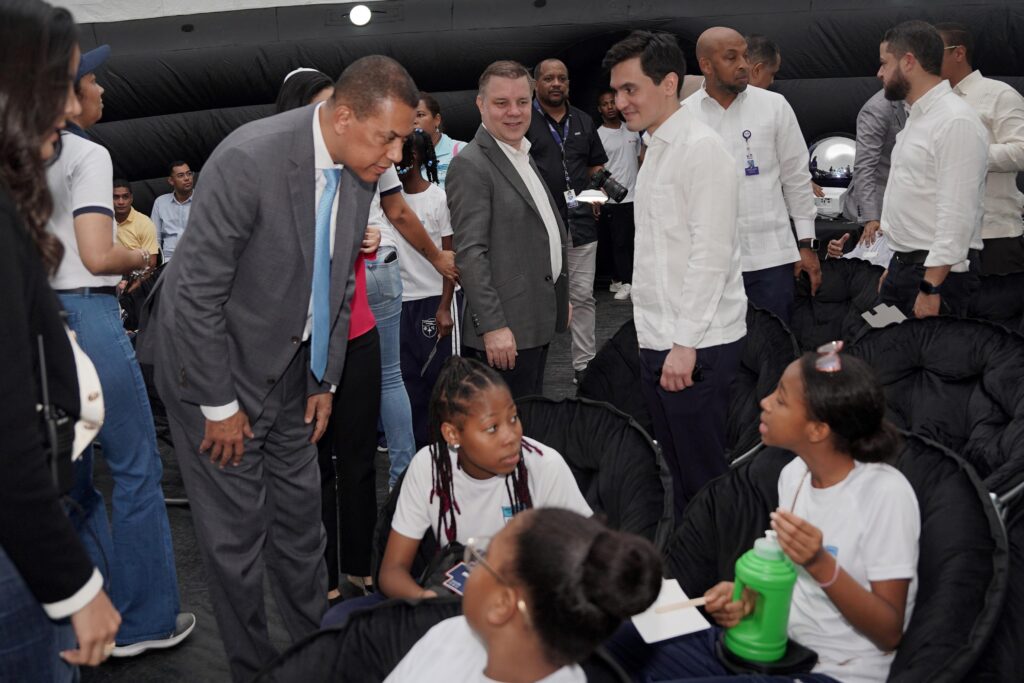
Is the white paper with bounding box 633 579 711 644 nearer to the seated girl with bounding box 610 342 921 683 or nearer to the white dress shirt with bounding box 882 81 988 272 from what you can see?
the seated girl with bounding box 610 342 921 683

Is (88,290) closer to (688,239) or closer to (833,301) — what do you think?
(688,239)

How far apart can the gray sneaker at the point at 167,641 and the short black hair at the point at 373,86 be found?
1558 millimetres

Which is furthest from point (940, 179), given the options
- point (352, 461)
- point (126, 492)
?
point (126, 492)

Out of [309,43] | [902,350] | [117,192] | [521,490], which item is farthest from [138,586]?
[309,43]

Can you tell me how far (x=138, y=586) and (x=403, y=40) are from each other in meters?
4.35

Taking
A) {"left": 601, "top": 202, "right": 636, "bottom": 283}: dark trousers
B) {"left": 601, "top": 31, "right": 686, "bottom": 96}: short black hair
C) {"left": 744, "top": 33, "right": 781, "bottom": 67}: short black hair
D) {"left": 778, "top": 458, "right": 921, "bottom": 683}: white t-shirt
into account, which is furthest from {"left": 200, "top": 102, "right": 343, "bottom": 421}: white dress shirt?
{"left": 601, "top": 202, "right": 636, "bottom": 283}: dark trousers

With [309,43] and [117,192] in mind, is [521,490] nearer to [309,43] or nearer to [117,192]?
[117,192]

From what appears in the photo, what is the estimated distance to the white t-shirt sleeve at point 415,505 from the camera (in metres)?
2.19

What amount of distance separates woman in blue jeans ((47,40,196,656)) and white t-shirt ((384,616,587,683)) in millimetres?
1015

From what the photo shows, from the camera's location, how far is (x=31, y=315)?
4.27 feet

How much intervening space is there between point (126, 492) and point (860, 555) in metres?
1.79

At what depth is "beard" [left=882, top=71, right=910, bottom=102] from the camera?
3301 millimetres

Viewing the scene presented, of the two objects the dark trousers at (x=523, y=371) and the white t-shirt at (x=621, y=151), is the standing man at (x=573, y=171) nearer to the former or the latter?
the white t-shirt at (x=621, y=151)

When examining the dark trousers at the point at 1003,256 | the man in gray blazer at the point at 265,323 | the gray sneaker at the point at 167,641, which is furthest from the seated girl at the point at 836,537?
the dark trousers at the point at 1003,256
